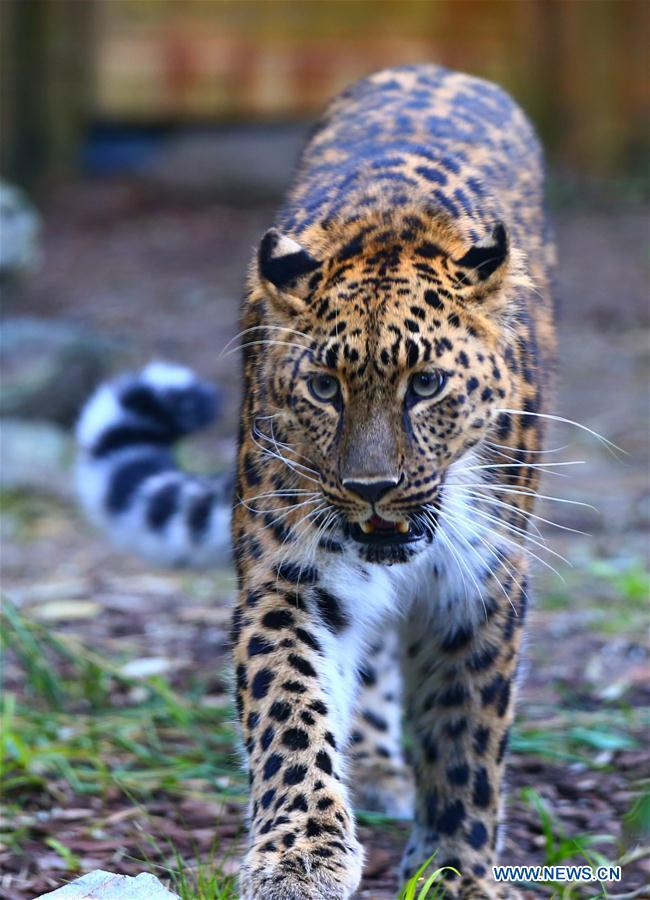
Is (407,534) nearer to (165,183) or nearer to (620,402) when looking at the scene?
(620,402)

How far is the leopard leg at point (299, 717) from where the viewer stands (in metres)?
3.49

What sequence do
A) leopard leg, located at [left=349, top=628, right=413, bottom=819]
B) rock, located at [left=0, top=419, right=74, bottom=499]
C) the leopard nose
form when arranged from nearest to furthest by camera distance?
the leopard nose
leopard leg, located at [left=349, top=628, right=413, bottom=819]
rock, located at [left=0, top=419, right=74, bottom=499]

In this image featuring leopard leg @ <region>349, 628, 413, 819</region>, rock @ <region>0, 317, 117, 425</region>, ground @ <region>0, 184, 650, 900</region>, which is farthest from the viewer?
rock @ <region>0, 317, 117, 425</region>

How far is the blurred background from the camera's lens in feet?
16.2

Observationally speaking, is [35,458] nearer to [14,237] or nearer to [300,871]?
[14,237]

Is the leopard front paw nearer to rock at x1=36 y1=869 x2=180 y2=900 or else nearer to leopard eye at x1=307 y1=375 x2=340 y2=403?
rock at x1=36 y1=869 x2=180 y2=900

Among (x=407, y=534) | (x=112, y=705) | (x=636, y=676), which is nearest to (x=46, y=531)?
(x=112, y=705)

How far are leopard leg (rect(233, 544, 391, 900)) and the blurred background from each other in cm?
33

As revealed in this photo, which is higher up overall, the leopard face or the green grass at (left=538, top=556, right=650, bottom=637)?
the leopard face

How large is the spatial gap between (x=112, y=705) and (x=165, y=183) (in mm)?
11168

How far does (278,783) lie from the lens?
3648mm

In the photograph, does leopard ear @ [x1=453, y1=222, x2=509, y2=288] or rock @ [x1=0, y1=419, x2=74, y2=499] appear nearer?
leopard ear @ [x1=453, y1=222, x2=509, y2=288]

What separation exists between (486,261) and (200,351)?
313 inches

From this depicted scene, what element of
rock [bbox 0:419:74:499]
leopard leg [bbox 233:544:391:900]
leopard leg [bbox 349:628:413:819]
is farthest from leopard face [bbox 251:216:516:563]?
rock [bbox 0:419:74:499]
